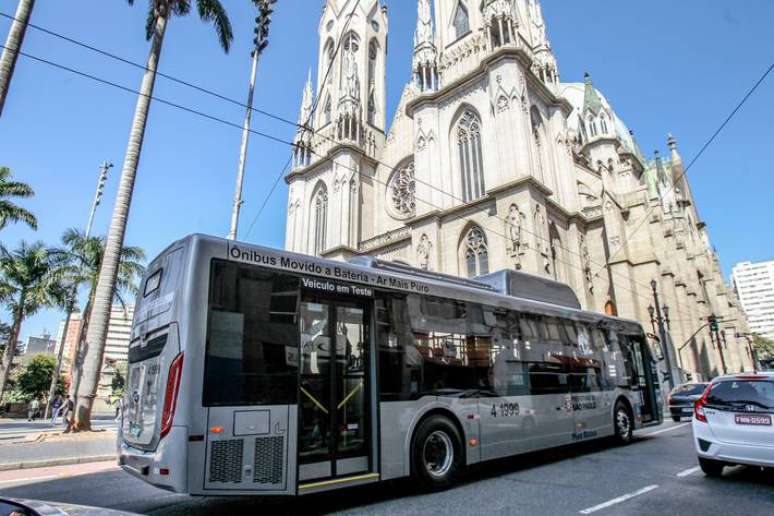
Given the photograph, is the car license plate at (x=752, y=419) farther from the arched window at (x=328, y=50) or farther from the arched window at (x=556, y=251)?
the arched window at (x=328, y=50)

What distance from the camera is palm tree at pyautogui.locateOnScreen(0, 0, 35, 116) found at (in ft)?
32.5

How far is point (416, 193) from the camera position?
1190 inches

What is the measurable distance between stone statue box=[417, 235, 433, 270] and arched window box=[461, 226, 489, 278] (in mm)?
2169

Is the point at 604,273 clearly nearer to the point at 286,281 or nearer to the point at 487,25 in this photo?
the point at 487,25

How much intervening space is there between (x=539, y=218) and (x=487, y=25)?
1339 cm

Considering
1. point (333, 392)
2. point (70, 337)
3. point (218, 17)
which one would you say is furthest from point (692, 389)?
point (70, 337)

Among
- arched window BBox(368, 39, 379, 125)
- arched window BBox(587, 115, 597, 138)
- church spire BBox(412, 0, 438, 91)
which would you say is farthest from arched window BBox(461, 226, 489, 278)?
arched window BBox(587, 115, 597, 138)

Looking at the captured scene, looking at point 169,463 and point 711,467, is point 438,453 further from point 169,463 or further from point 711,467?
point 711,467

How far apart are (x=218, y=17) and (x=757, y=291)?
736ft

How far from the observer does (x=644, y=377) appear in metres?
11.2

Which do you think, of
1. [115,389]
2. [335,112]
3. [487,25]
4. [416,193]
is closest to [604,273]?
[416,193]

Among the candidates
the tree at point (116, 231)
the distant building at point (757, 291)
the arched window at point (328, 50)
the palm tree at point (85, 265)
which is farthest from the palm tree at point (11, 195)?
the distant building at point (757, 291)

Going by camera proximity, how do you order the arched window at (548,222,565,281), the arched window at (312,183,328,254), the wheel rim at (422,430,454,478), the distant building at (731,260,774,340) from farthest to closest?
the distant building at (731,260,774,340), the arched window at (312,183,328,254), the arched window at (548,222,565,281), the wheel rim at (422,430,454,478)

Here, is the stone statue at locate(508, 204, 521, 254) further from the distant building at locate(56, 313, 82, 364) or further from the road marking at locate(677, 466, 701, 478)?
the distant building at locate(56, 313, 82, 364)
